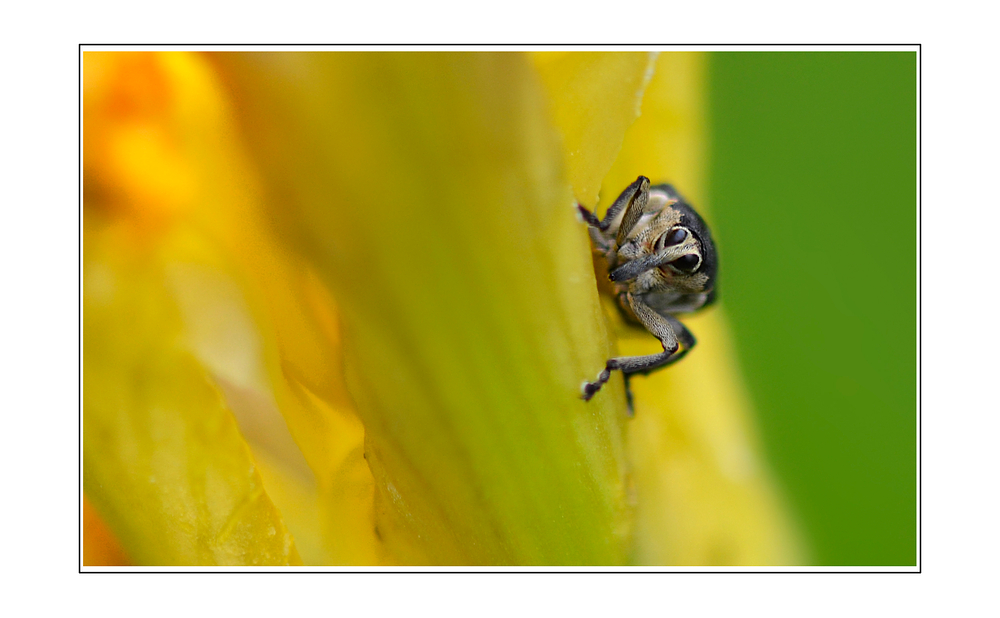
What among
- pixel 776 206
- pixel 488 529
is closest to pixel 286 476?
pixel 488 529

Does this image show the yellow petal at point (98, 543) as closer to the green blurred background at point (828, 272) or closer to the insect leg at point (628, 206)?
the insect leg at point (628, 206)

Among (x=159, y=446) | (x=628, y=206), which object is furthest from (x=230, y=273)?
(x=628, y=206)

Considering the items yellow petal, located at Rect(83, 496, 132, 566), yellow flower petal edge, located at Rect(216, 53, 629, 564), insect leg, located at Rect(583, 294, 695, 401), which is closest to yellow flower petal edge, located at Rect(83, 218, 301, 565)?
yellow petal, located at Rect(83, 496, 132, 566)

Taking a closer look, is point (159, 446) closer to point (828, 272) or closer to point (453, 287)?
point (453, 287)

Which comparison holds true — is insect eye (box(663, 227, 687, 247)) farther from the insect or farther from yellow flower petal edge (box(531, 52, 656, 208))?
yellow flower petal edge (box(531, 52, 656, 208))
